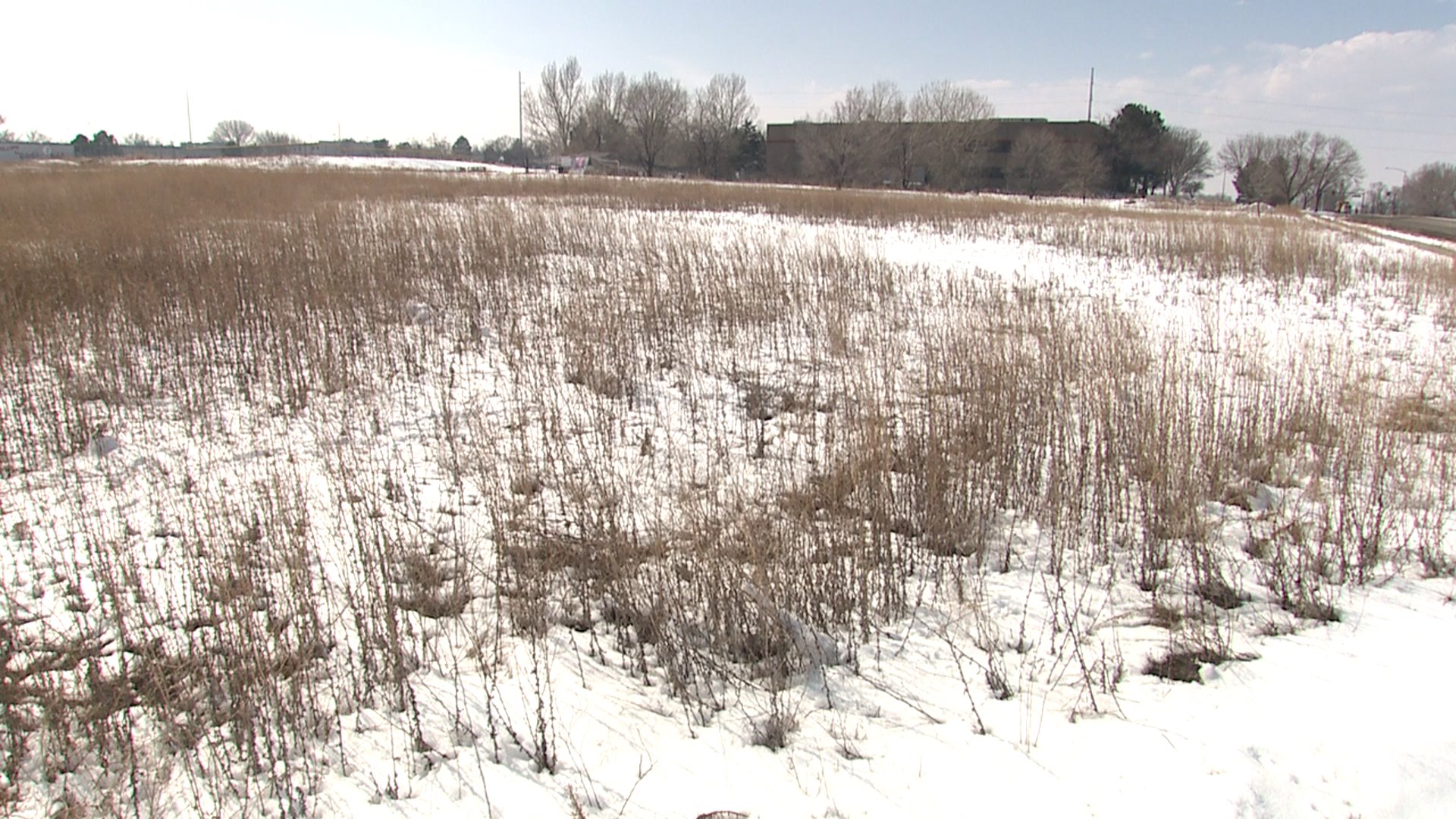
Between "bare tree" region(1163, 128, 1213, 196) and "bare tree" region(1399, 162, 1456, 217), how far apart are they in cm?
1973

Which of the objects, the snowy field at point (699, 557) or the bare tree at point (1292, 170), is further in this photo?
the bare tree at point (1292, 170)

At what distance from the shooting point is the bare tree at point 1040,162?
52.2 m

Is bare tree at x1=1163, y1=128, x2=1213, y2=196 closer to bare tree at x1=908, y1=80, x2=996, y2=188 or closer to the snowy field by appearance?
bare tree at x1=908, y1=80, x2=996, y2=188

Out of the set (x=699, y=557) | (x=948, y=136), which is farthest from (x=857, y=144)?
(x=699, y=557)

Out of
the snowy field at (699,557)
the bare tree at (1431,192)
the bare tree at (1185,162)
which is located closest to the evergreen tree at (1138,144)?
the bare tree at (1185,162)

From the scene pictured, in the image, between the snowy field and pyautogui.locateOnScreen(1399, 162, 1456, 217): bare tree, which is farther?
pyautogui.locateOnScreen(1399, 162, 1456, 217): bare tree

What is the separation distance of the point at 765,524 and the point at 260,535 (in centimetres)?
254

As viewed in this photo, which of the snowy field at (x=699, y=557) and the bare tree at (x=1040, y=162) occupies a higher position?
the bare tree at (x=1040, y=162)

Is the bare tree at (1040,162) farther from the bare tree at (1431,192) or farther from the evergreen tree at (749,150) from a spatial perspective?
the bare tree at (1431,192)

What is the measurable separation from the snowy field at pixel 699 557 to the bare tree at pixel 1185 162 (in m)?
62.2

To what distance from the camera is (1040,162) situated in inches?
2098

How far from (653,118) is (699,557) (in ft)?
206

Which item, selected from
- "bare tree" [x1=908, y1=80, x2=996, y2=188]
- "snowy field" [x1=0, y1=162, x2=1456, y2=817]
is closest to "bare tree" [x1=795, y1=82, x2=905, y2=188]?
"bare tree" [x1=908, y1=80, x2=996, y2=188]

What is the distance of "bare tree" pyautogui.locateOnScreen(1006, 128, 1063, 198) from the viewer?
52.2 meters
